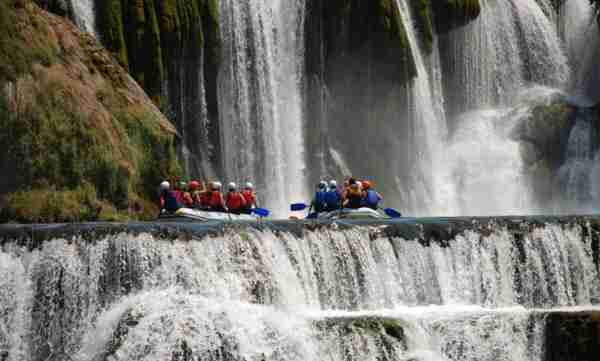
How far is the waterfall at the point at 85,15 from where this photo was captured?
3165 cm

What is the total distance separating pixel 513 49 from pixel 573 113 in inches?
177

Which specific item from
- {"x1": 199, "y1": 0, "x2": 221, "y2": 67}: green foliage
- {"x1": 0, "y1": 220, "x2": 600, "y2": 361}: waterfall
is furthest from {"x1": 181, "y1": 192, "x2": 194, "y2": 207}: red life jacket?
{"x1": 199, "y1": 0, "x2": 221, "y2": 67}: green foliage

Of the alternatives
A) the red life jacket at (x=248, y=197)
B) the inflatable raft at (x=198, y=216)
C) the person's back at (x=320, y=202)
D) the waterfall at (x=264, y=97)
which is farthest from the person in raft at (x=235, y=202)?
the waterfall at (x=264, y=97)

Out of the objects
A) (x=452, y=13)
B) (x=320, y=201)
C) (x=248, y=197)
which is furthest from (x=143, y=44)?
A: (x=452, y=13)

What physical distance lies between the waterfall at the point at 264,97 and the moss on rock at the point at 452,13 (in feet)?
21.2

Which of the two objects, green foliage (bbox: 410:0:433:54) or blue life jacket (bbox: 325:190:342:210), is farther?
green foliage (bbox: 410:0:433:54)

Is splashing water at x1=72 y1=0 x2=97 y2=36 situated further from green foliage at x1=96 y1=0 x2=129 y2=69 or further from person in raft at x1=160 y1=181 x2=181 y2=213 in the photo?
person in raft at x1=160 y1=181 x2=181 y2=213

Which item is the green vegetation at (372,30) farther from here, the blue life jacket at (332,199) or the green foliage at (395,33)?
the blue life jacket at (332,199)

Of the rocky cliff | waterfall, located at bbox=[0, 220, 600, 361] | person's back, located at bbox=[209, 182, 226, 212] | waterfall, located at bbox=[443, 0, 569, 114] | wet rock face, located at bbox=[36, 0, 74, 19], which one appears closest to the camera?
waterfall, located at bbox=[0, 220, 600, 361]

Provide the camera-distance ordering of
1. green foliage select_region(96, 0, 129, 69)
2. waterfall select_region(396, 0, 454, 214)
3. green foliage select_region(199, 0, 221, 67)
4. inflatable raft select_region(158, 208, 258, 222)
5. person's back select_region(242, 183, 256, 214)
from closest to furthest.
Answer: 1. inflatable raft select_region(158, 208, 258, 222)
2. person's back select_region(242, 183, 256, 214)
3. green foliage select_region(96, 0, 129, 69)
4. green foliage select_region(199, 0, 221, 67)
5. waterfall select_region(396, 0, 454, 214)

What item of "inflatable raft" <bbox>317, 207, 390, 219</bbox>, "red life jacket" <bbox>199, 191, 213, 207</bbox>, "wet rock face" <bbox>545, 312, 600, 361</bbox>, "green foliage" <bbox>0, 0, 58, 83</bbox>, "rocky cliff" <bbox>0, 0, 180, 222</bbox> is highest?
"green foliage" <bbox>0, 0, 58, 83</bbox>

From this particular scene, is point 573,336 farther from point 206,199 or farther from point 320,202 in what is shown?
point 206,199

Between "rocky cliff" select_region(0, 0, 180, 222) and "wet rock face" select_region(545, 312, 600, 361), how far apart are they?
11.9 meters

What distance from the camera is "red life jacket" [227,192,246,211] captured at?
27.8 meters
